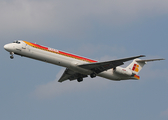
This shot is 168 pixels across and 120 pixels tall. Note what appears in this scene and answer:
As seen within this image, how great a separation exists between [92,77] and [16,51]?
33.1 ft

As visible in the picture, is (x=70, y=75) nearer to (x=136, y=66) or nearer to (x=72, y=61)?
(x=72, y=61)

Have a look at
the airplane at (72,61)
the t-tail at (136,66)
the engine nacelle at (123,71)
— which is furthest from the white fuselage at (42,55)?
the t-tail at (136,66)

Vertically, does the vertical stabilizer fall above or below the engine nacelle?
above

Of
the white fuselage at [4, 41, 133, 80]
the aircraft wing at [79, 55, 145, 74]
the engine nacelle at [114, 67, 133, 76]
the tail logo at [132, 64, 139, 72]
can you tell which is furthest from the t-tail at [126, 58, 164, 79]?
the white fuselage at [4, 41, 133, 80]

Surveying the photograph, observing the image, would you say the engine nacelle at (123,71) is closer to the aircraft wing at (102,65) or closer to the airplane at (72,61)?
the airplane at (72,61)

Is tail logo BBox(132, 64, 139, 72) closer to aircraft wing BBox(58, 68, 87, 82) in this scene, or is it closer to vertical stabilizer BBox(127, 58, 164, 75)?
vertical stabilizer BBox(127, 58, 164, 75)

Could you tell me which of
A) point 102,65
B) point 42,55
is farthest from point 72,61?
point 102,65

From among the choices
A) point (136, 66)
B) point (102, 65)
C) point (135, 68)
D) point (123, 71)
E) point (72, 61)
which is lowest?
point (72, 61)

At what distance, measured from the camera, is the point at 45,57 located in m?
31.6

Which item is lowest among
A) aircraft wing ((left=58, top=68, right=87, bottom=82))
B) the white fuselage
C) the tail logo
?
aircraft wing ((left=58, top=68, right=87, bottom=82))

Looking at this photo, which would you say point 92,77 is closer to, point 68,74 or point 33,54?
point 68,74

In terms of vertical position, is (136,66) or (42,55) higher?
(136,66)

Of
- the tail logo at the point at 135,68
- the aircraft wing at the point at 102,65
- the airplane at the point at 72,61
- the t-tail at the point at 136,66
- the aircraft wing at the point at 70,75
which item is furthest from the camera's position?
the tail logo at the point at 135,68

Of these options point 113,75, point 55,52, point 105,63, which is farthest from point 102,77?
point 55,52
